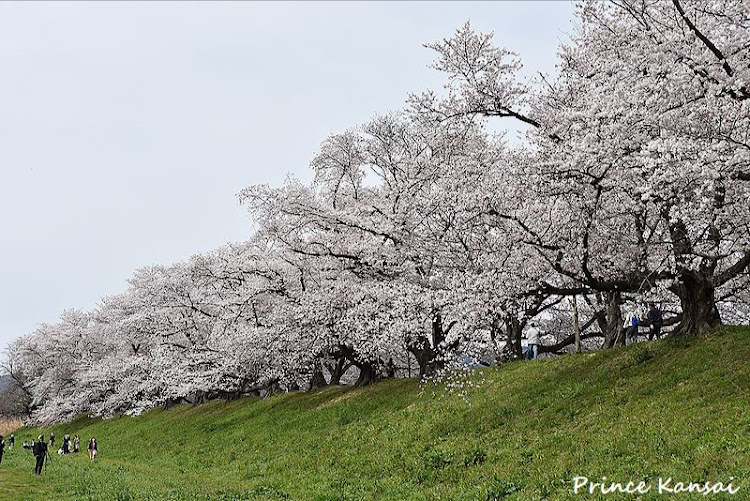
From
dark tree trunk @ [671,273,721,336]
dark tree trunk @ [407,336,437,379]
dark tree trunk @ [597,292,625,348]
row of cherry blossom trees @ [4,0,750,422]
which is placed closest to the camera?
row of cherry blossom trees @ [4,0,750,422]

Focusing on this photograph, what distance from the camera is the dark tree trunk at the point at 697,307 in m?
17.2

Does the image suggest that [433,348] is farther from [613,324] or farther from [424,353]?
[613,324]

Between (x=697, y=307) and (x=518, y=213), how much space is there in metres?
6.26

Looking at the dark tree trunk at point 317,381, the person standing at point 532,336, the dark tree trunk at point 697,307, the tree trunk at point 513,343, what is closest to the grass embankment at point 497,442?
the dark tree trunk at point 697,307

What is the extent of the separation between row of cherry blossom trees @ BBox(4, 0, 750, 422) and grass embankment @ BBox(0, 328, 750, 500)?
2.02 metres

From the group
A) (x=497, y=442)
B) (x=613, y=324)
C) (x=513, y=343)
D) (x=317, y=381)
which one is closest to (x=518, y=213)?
(x=497, y=442)

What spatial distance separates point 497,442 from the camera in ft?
49.8

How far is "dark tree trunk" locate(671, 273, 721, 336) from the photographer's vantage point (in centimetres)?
1723

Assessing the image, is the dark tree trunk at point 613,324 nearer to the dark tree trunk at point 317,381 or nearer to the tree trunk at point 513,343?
the tree trunk at point 513,343

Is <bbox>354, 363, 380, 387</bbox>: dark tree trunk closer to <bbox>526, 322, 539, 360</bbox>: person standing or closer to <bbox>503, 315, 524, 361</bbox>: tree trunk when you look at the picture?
<bbox>503, 315, 524, 361</bbox>: tree trunk

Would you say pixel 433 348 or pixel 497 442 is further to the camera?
pixel 433 348

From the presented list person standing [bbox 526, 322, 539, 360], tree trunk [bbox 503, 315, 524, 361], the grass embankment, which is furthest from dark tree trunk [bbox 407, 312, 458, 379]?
person standing [bbox 526, 322, 539, 360]

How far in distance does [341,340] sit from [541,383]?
9.78 m

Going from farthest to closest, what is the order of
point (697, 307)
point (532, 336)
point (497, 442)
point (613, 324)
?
point (532, 336) < point (613, 324) < point (697, 307) < point (497, 442)
